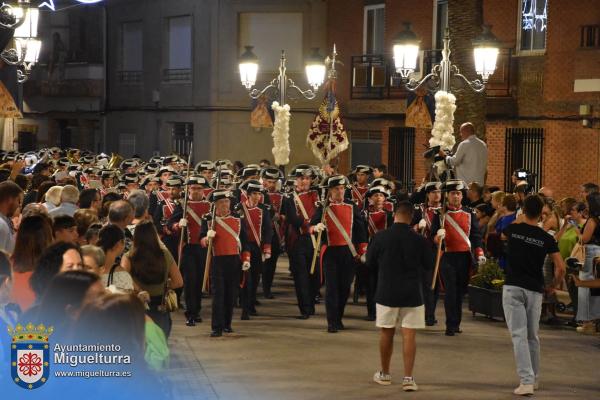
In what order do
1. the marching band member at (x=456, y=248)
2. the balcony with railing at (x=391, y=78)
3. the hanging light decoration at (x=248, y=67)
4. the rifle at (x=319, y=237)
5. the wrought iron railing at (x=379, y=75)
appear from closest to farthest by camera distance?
the marching band member at (x=456, y=248) → the rifle at (x=319, y=237) → the hanging light decoration at (x=248, y=67) → the balcony with railing at (x=391, y=78) → the wrought iron railing at (x=379, y=75)

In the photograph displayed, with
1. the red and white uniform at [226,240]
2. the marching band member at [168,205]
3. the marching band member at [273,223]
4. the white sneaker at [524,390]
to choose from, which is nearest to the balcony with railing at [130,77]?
the marching band member at [273,223]

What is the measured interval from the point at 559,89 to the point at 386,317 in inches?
649

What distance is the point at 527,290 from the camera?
12680 mm

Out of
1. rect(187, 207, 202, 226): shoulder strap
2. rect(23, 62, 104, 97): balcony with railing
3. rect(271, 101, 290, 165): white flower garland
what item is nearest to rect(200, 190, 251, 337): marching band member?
rect(187, 207, 202, 226): shoulder strap

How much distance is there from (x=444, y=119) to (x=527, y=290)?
8230 mm

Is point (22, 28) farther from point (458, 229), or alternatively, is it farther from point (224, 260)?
point (458, 229)

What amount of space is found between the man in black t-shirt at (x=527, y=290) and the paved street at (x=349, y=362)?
0.42 meters

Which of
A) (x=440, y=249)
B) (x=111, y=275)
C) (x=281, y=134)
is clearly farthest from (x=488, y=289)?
(x=281, y=134)

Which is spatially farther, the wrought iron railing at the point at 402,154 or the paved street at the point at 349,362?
the wrought iron railing at the point at 402,154

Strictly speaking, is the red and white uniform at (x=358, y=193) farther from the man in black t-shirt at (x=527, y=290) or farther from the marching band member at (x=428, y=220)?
the man in black t-shirt at (x=527, y=290)

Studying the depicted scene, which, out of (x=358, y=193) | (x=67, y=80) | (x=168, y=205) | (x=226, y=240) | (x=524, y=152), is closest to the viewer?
(x=226, y=240)

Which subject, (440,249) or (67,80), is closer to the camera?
(440,249)

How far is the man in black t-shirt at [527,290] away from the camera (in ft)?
41.5

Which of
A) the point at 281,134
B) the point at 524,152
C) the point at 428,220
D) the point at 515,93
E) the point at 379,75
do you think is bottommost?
the point at 428,220
